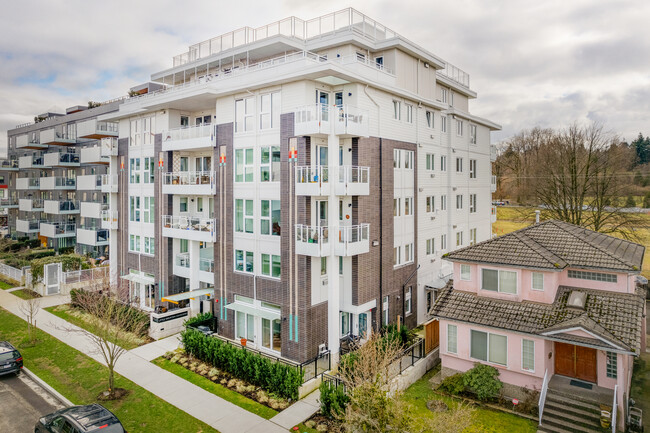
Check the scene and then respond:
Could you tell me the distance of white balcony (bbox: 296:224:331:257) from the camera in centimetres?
1653

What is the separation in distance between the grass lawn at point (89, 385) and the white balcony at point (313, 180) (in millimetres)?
9584

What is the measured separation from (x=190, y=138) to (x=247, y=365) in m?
→ 13.3

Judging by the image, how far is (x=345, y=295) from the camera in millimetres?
18797

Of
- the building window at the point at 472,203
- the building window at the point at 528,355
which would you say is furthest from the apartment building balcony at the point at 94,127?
the building window at the point at 528,355

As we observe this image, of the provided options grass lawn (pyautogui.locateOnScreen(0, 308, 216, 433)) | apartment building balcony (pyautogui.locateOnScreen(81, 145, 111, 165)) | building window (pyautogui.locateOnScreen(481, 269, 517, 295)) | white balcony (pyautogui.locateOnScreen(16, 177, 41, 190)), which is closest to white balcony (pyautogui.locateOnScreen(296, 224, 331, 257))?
building window (pyautogui.locateOnScreen(481, 269, 517, 295))

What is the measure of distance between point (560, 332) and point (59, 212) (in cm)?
4606

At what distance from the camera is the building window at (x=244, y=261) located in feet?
63.9

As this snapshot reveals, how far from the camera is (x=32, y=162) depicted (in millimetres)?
47094

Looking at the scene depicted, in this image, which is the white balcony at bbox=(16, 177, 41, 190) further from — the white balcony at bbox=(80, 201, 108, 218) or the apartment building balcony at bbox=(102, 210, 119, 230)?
the apartment building balcony at bbox=(102, 210, 119, 230)

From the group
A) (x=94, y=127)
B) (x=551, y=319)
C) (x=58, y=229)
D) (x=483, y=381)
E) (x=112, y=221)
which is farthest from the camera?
(x=58, y=229)

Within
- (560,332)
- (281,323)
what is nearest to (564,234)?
(560,332)

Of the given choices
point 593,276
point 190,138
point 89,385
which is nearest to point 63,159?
point 190,138

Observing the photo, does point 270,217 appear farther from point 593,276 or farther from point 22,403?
point 593,276

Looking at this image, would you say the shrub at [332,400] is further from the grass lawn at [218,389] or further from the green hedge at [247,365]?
the grass lawn at [218,389]
